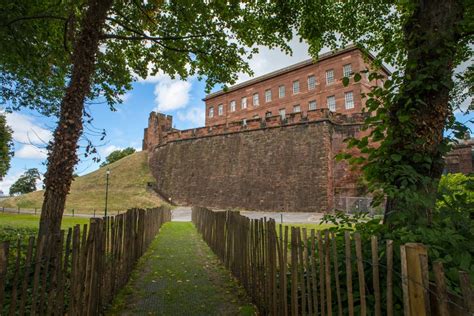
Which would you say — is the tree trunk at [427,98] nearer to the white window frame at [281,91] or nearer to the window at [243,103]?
the white window frame at [281,91]

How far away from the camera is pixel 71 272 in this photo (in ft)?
10.4

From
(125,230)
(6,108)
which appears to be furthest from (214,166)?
(125,230)

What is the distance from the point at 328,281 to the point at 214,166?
29.3 metres

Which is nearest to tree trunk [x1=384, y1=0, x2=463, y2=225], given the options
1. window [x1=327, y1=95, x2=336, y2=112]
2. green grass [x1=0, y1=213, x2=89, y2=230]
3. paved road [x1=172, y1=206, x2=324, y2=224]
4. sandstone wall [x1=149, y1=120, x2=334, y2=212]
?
paved road [x1=172, y1=206, x2=324, y2=224]

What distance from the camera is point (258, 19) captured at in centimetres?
791

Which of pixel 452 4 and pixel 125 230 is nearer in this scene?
pixel 452 4

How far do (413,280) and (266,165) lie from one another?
2640 cm

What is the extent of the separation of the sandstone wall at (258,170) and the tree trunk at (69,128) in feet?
70.0

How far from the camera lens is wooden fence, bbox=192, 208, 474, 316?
5.29 feet

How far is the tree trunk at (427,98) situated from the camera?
3.13 meters

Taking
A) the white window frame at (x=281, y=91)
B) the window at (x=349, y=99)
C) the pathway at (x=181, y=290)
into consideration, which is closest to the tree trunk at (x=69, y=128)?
the pathway at (x=181, y=290)

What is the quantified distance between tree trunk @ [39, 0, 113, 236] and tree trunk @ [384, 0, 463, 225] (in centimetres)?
490

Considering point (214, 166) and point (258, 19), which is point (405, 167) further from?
point (214, 166)

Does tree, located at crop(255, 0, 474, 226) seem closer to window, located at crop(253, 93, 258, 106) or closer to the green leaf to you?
the green leaf
